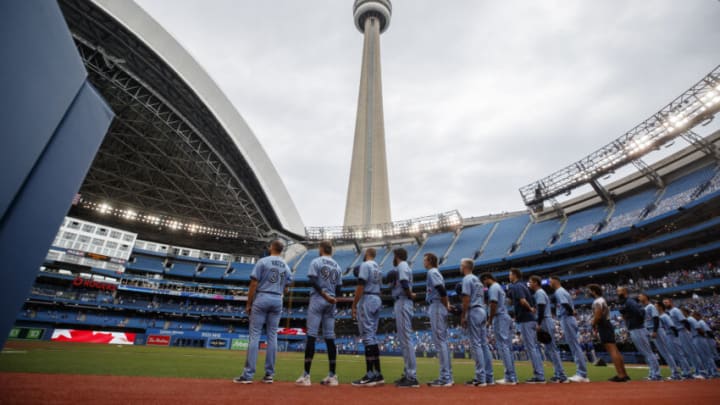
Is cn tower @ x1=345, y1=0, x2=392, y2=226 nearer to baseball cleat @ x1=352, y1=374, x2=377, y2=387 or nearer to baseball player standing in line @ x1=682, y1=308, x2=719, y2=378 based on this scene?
baseball player standing in line @ x1=682, y1=308, x2=719, y2=378

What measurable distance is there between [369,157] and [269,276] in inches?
2377

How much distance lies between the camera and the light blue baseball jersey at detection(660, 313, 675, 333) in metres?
9.07

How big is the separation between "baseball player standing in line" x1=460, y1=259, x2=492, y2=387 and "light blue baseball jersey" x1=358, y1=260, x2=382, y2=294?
5.11ft

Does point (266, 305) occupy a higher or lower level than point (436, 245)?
lower

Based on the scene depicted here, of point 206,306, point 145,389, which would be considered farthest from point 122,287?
point 145,389

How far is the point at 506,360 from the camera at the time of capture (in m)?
6.47

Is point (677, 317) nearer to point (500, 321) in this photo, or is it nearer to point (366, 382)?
point (500, 321)

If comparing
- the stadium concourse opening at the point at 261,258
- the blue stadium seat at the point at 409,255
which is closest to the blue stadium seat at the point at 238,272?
the stadium concourse opening at the point at 261,258

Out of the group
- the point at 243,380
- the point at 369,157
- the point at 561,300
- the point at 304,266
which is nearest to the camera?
the point at 243,380


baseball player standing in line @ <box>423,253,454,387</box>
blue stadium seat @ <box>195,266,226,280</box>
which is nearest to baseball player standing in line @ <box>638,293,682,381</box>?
baseball player standing in line @ <box>423,253,454,387</box>

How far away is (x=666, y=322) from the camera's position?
360 inches

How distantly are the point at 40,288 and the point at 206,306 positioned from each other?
52.9 ft

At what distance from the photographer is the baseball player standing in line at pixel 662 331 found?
327 inches

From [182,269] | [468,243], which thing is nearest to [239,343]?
[182,269]
